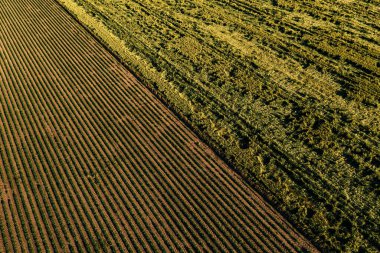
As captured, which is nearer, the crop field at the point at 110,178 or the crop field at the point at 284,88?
the crop field at the point at 110,178

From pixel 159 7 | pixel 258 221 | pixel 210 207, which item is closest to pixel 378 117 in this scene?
pixel 258 221

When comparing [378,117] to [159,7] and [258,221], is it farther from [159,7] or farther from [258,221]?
[159,7]

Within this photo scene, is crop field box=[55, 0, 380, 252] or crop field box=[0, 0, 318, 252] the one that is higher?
crop field box=[55, 0, 380, 252]

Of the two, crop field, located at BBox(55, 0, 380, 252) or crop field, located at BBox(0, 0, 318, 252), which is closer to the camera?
crop field, located at BBox(0, 0, 318, 252)

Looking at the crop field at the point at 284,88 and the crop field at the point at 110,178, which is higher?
the crop field at the point at 284,88
